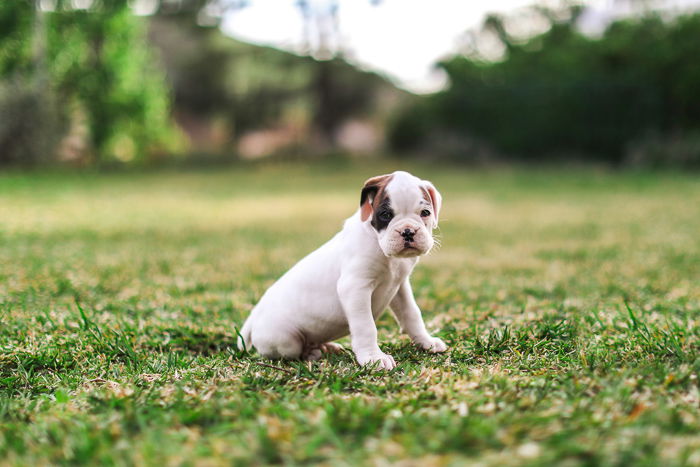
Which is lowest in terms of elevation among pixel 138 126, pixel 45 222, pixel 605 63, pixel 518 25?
pixel 45 222

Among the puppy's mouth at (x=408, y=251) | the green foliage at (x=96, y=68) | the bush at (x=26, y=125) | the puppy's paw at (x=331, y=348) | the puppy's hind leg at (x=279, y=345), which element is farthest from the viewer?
the green foliage at (x=96, y=68)

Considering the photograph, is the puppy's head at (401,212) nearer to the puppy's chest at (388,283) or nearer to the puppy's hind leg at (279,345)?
the puppy's chest at (388,283)

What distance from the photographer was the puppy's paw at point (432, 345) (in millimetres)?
2764

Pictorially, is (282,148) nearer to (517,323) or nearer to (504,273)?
(504,273)

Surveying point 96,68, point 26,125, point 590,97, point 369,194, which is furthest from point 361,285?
point 96,68

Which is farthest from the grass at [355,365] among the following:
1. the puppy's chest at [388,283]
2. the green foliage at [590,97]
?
the green foliage at [590,97]

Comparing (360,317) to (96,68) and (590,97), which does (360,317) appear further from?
(96,68)

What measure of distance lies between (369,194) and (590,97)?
17.8 meters

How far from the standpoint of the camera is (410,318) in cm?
287

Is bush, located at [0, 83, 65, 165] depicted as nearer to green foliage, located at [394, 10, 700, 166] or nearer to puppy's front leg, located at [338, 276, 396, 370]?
green foliage, located at [394, 10, 700, 166]

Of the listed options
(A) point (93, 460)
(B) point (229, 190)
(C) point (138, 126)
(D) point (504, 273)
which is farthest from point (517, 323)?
(C) point (138, 126)

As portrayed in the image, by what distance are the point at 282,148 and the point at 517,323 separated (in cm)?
2238

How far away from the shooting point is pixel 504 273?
5.04 metres

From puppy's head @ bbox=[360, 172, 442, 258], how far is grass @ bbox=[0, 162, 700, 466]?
0.49m
